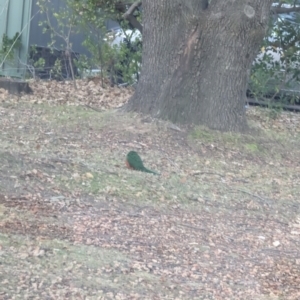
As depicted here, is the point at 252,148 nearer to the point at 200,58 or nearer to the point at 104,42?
the point at 200,58

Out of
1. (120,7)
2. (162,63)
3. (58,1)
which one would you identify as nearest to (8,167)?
(162,63)

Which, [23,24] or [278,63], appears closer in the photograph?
[278,63]

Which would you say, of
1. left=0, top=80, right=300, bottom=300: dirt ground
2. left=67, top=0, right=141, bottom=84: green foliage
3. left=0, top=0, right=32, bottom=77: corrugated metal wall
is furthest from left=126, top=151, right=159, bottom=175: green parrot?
left=0, top=0, right=32, bottom=77: corrugated metal wall

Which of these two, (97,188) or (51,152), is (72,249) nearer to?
(97,188)

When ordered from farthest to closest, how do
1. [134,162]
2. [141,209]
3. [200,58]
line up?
[200,58] → [134,162] → [141,209]

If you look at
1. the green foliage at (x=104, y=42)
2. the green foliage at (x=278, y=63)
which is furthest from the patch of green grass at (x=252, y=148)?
the green foliage at (x=104, y=42)

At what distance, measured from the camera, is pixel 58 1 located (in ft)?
45.8

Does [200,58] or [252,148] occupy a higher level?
[200,58]

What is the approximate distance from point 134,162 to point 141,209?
3.90 ft

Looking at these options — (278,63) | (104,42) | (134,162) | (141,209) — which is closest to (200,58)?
(134,162)

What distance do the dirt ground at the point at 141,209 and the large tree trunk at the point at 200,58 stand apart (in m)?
0.29

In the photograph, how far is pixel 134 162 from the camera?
7293 millimetres

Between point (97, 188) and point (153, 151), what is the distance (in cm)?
170

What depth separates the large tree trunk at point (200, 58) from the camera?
29.0ft
